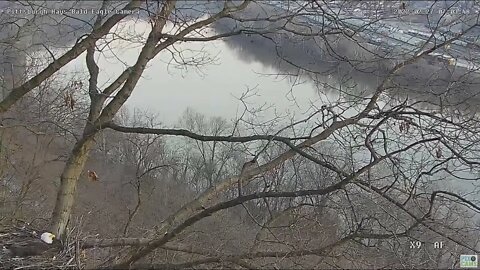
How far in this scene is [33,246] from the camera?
3.03 metres

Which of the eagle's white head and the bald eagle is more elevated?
the eagle's white head

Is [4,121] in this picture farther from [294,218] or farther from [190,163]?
[190,163]

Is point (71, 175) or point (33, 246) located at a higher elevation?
point (71, 175)

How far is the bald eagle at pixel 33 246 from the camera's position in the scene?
297 cm

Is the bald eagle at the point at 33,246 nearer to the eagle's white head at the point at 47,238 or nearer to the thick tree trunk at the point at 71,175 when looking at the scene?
the eagle's white head at the point at 47,238

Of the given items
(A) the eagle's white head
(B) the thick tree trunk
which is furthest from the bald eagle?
(B) the thick tree trunk

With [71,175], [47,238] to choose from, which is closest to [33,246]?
[47,238]

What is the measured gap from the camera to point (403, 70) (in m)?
4.31

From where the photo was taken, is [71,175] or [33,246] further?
[71,175]

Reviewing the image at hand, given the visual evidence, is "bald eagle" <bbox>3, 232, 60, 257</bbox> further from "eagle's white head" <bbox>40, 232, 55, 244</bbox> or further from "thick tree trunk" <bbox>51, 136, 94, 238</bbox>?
"thick tree trunk" <bbox>51, 136, 94, 238</bbox>

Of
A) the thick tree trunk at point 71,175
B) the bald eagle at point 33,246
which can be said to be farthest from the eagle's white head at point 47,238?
the thick tree trunk at point 71,175

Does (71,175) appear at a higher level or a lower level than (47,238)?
higher

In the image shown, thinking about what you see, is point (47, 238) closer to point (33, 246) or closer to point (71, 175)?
point (33, 246)

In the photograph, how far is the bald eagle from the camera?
2.97 m
